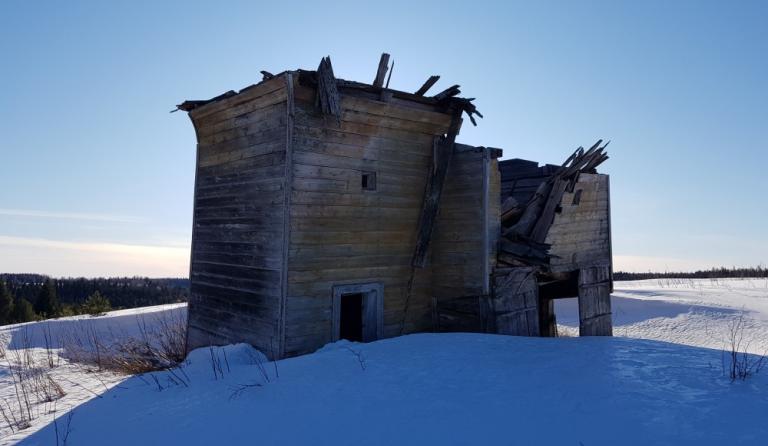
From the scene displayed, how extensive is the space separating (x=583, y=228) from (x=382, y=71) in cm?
682

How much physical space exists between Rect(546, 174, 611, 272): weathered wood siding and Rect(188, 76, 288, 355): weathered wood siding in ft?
22.1

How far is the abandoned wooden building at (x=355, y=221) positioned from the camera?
929cm

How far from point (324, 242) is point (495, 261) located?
380cm

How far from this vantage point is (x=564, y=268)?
40.6ft

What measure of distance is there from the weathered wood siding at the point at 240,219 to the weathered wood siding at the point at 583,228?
6.73 meters

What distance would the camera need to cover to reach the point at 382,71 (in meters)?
10.1

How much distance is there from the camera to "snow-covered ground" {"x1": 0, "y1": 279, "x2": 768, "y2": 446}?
505cm

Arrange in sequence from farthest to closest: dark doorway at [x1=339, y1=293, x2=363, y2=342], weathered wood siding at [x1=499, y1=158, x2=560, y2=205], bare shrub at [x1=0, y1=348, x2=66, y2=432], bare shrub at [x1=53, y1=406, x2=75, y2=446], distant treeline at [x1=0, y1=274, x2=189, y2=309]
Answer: distant treeline at [x1=0, y1=274, x2=189, y2=309] < weathered wood siding at [x1=499, y1=158, x2=560, y2=205] < dark doorway at [x1=339, y1=293, x2=363, y2=342] < bare shrub at [x1=0, y1=348, x2=66, y2=432] < bare shrub at [x1=53, y1=406, x2=75, y2=446]

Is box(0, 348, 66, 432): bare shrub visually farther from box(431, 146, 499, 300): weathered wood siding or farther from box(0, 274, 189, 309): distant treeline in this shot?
box(0, 274, 189, 309): distant treeline

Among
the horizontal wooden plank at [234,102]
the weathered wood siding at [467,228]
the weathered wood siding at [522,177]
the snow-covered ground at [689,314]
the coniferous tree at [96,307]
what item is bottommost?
the coniferous tree at [96,307]

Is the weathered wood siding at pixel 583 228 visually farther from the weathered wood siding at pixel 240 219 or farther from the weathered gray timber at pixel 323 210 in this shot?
the weathered wood siding at pixel 240 219

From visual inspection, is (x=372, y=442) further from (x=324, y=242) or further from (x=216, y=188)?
(x=216, y=188)

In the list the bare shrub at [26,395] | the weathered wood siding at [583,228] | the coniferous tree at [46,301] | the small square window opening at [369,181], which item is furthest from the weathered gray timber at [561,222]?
the coniferous tree at [46,301]

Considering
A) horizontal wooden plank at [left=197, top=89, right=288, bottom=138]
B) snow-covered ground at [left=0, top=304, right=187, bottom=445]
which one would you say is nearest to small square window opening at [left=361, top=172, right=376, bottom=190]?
horizontal wooden plank at [left=197, top=89, right=288, bottom=138]
